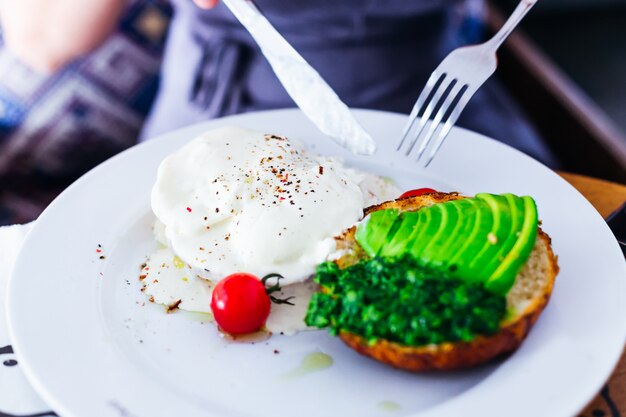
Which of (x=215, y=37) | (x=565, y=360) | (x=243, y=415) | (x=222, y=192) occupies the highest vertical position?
(x=215, y=37)

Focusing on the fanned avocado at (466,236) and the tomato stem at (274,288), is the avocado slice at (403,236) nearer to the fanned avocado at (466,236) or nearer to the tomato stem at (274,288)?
the fanned avocado at (466,236)

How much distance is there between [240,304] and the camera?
1741mm

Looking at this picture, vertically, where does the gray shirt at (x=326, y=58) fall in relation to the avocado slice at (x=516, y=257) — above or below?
above

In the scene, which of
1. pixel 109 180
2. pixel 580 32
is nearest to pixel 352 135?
pixel 109 180

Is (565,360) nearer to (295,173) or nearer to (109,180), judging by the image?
(295,173)

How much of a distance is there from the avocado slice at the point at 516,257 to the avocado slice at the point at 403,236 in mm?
235

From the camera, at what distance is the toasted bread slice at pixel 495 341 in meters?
1.57

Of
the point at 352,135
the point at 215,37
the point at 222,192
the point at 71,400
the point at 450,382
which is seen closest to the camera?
the point at 71,400

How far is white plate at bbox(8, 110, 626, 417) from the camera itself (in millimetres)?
1538

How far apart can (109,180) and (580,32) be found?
4747 millimetres

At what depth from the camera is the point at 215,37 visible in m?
2.98

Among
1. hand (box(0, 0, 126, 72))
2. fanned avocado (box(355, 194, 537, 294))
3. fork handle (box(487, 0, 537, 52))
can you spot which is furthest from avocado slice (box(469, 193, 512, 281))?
hand (box(0, 0, 126, 72))

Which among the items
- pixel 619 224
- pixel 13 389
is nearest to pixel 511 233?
pixel 619 224

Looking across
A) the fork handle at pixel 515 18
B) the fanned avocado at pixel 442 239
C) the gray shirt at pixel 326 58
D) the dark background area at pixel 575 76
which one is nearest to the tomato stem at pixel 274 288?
the fanned avocado at pixel 442 239
